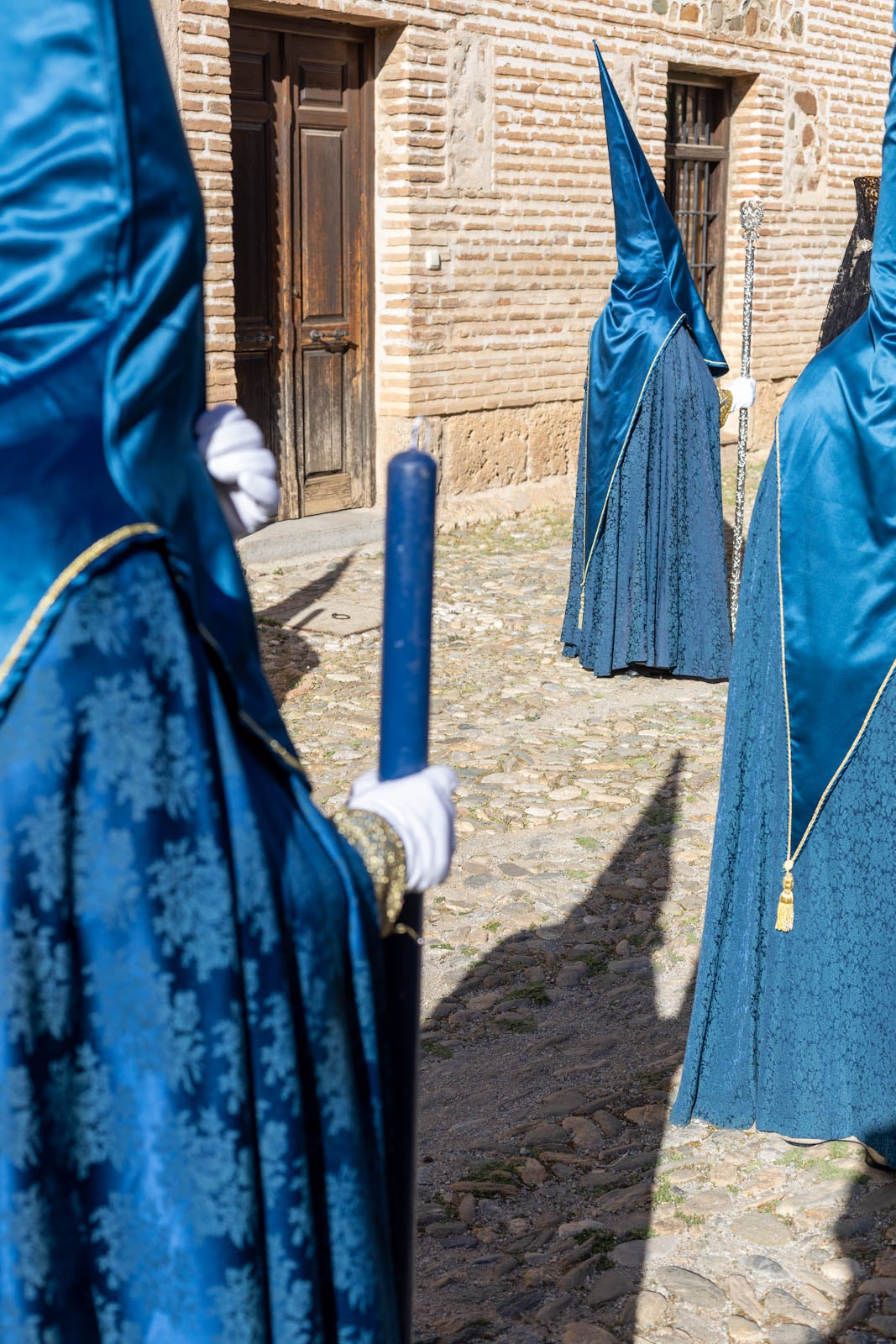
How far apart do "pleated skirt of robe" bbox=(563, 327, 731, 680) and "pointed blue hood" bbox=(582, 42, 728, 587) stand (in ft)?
0.20

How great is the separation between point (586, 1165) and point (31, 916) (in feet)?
7.52

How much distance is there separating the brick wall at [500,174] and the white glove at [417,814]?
264 inches

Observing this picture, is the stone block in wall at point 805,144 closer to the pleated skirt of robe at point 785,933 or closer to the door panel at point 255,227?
the door panel at point 255,227

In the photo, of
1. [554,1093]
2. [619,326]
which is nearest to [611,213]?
[619,326]

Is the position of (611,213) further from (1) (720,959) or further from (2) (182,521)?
(2) (182,521)

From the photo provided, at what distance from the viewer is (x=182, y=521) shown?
1154 mm

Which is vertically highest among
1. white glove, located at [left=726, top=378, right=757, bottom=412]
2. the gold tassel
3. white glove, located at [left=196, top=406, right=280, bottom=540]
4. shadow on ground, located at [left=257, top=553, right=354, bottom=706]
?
white glove, located at [left=196, top=406, right=280, bottom=540]

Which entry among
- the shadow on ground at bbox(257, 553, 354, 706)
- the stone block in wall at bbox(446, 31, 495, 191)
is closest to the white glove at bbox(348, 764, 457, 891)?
the shadow on ground at bbox(257, 553, 354, 706)

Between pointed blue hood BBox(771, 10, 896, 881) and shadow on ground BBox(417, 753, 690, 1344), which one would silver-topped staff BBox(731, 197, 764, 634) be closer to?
shadow on ground BBox(417, 753, 690, 1344)

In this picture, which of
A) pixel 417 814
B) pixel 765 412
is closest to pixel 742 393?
pixel 417 814

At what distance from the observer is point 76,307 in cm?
111

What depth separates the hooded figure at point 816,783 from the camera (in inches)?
112

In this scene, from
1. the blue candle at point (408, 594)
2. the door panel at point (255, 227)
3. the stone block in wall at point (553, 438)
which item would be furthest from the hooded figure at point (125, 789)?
the stone block in wall at point (553, 438)

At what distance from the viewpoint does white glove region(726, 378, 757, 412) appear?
22.7ft
